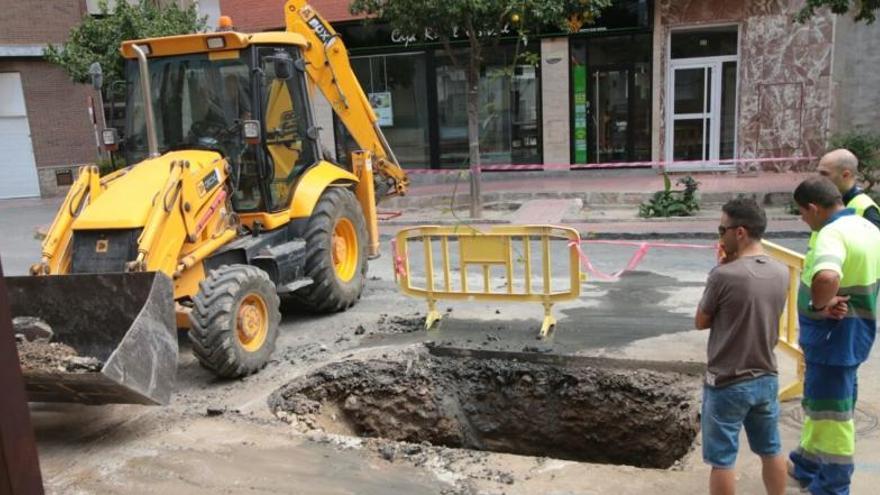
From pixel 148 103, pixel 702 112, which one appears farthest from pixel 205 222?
pixel 702 112

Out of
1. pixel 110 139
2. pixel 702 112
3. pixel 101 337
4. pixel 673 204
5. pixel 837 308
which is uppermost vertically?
pixel 110 139

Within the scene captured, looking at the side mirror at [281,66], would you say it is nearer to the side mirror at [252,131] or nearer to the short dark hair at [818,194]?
the side mirror at [252,131]

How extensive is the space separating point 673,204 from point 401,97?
8948mm

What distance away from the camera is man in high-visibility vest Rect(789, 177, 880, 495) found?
3615 mm

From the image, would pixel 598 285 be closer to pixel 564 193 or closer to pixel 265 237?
pixel 265 237

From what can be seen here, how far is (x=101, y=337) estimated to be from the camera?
5.45 metres

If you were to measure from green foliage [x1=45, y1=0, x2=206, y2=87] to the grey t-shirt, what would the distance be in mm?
15074

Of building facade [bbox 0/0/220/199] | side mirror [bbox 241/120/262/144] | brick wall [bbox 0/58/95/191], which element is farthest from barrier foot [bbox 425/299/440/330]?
brick wall [bbox 0/58/95/191]

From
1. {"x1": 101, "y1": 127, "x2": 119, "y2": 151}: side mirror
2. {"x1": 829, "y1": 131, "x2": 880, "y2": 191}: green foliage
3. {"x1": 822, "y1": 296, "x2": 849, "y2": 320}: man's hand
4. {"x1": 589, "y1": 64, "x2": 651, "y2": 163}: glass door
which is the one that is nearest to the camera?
{"x1": 822, "y1": 296, "x2": 849, "y2": 320}: man's hand

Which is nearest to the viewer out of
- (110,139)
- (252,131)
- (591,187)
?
(252,131)

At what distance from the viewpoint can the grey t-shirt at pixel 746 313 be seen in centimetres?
347

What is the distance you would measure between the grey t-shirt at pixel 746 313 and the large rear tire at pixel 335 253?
471 centimetres

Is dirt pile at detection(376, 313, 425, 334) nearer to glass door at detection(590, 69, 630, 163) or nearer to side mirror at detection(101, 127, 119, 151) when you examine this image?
side mirror at detection(101, 127, 119, 151)

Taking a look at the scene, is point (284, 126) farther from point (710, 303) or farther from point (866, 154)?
point (866, 154)
